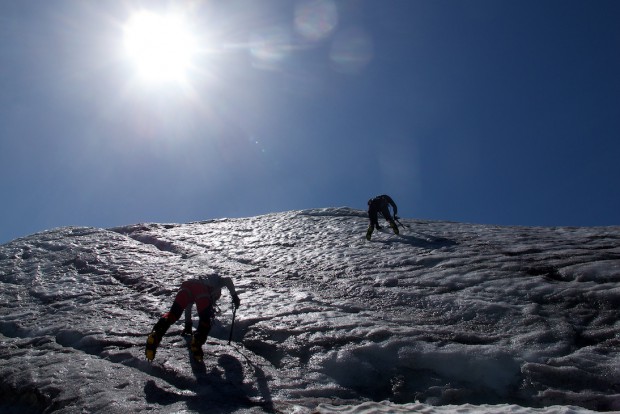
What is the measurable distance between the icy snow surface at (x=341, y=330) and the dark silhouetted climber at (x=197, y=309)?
12.6 inches

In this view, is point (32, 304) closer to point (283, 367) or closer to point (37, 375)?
point (37, 375)

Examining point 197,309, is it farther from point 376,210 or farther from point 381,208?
point 381,208

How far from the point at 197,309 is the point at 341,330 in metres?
2.57

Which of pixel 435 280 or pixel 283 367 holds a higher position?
pixel 435 280

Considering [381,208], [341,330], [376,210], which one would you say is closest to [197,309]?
[341,330]

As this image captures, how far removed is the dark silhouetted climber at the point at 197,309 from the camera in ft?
26.2

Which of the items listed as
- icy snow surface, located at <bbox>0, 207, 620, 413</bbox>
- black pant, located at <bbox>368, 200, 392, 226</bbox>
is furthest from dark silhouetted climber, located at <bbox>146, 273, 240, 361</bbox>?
black pant, located at <bbox>368, 200, 392, 226</bbox>

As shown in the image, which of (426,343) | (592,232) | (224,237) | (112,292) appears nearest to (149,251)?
(224,237)

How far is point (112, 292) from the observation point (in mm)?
12633

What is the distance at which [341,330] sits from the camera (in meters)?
8.86

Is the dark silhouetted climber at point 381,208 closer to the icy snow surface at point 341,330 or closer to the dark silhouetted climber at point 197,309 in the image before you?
the icy snow surface at point 341,330

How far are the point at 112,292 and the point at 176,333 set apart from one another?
12.9 feet

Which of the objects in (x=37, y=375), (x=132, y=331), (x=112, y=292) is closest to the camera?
(x=37, y=375)

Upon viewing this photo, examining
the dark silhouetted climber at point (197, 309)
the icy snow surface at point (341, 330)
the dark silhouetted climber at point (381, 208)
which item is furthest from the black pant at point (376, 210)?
the dark silhouetted climber at point (197, 309)
